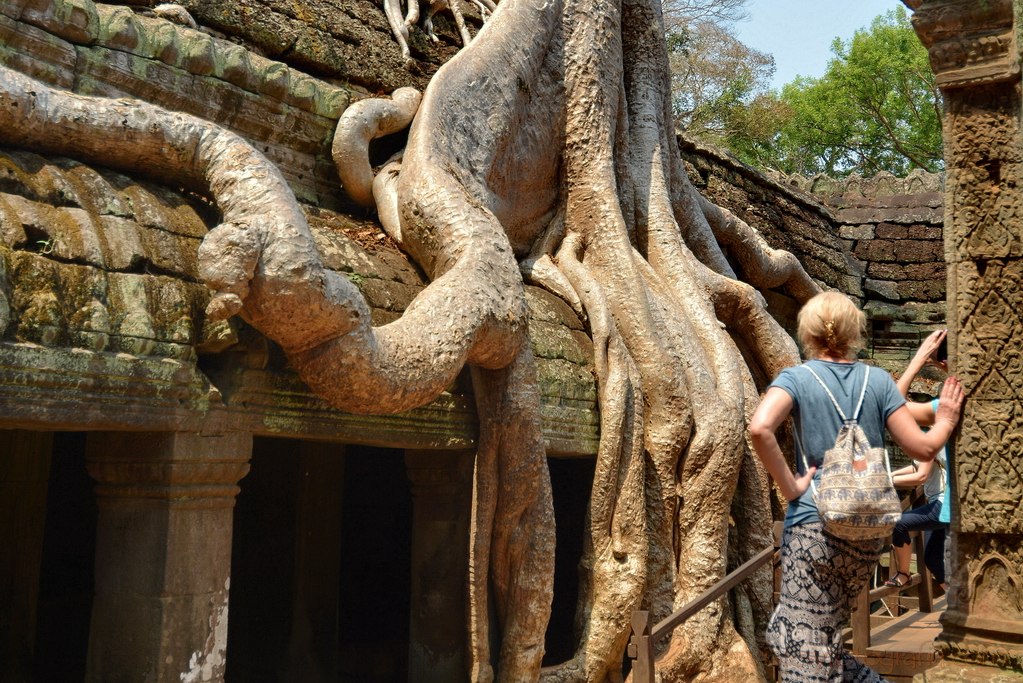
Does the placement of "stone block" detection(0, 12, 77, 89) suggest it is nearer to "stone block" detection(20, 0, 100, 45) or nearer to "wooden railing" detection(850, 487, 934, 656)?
"stone block" detection(20, 0, 100, 45)

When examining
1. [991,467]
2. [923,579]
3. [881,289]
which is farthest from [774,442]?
[881,289]

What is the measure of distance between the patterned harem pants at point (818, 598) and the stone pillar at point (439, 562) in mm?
2125

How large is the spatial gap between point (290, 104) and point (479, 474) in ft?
5.89

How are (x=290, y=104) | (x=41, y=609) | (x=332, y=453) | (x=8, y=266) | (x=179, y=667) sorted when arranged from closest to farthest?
(x=8, y=266)
(x=179, y=667)
(x=290, y=104)
(x=41, y=609)
(x=332, y=453)

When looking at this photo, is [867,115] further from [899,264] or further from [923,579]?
[923,579]

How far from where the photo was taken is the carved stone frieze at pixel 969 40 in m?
4.38

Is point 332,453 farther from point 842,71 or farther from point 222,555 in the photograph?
point 842,71

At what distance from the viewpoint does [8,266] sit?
9.76ft

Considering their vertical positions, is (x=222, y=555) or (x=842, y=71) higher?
Answer: (x=842, y=71)

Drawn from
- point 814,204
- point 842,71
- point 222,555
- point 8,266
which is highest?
point 842,71

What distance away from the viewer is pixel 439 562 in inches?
197

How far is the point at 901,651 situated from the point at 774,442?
2.50m

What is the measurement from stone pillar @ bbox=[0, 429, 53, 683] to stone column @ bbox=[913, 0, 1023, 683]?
3.70m

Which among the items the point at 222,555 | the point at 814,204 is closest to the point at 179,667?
the point at 222,555
